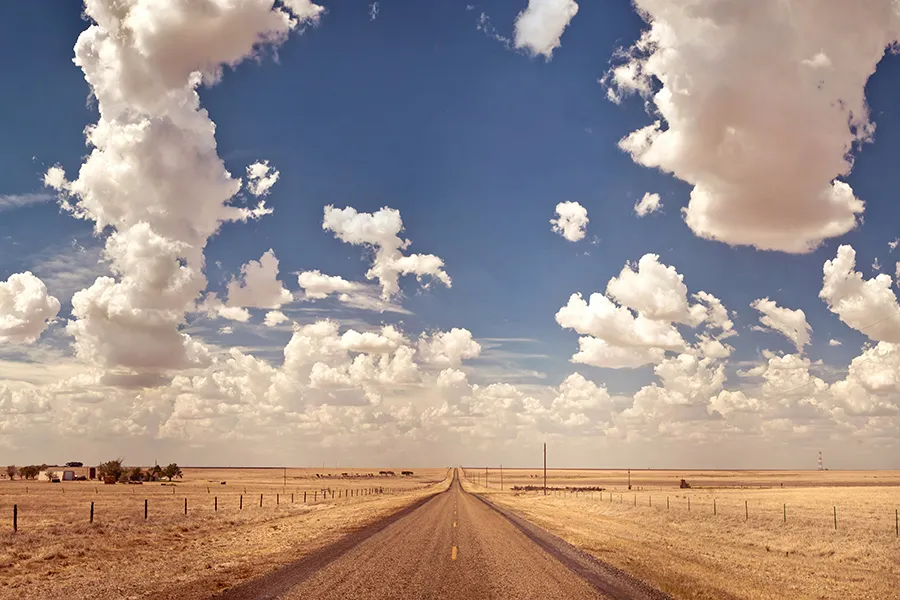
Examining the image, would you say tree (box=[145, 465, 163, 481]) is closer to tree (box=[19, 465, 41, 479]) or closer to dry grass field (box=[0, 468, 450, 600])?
tree (box=[19, 465, 41, 479])

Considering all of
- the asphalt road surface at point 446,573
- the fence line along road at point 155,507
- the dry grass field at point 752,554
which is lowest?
the fence line along road at point 155,507

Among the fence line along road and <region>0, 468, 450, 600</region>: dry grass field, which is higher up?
<region>0, 468, 450, 600</region>: dry grass field

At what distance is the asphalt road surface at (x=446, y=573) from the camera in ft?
41.5

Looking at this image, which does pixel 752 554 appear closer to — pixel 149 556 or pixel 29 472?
pixel 149 556

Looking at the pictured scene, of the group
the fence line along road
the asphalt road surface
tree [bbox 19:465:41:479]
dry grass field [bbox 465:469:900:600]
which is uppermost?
the asphalt road surface

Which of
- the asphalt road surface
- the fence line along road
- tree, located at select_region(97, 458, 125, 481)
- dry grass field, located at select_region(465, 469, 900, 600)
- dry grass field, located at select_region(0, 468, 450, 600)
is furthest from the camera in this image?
tree, located at select_region(97, 458, 125, 481)

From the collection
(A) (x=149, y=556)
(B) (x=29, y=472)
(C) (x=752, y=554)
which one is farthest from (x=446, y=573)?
(B) (x=29, y=472)

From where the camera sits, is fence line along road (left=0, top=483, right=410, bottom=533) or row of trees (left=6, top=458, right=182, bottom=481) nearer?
fence line along road (left=0, top=483, right=410, bottom=533)

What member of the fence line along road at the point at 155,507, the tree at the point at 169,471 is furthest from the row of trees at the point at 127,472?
the fence line along road at the point at 155,507

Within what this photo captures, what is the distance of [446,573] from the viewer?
15094mm

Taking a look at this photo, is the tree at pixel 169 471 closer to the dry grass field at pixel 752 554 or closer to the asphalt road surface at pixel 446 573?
the dry grass field at pixel 752 554

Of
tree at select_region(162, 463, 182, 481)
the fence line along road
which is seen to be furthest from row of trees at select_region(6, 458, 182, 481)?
the fence line along road

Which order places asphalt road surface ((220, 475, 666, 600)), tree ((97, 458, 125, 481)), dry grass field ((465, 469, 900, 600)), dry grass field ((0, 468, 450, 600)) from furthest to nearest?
tree ((97, 458, 125, 481)), dry grass field ((465, 469, 900, 600)), dry grass field ((0, 468, 450, 600)), asphalt road surface ((220, 475, 666, 600))

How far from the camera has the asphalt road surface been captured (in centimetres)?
1265
